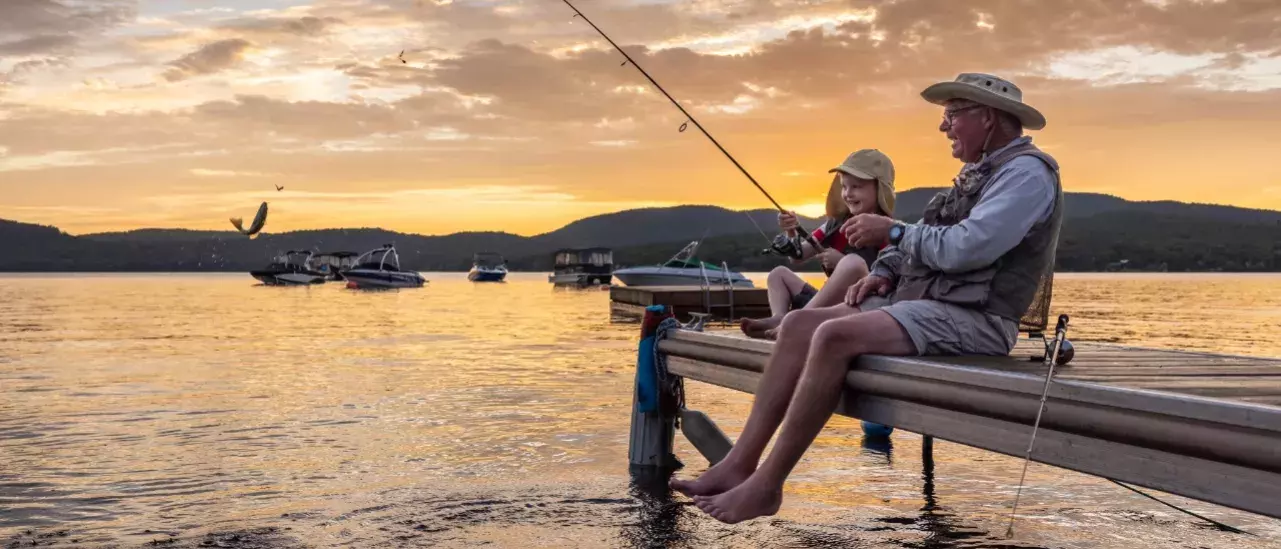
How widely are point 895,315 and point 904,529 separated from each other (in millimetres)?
2157

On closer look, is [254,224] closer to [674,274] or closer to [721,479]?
[674,274]

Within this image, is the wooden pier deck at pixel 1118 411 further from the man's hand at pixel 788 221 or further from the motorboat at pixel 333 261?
the motorboat at pixel 333 261

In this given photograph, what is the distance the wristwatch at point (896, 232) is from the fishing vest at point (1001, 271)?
5.3 inches

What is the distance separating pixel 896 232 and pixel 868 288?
61 centimetres

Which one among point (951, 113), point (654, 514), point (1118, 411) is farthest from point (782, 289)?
point (1118, 411)

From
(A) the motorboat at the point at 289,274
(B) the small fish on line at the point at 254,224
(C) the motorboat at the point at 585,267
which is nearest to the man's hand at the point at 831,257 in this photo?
(B) the small fish on line at the point at 254,224

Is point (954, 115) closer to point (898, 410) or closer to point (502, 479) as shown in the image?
point (898, 410)

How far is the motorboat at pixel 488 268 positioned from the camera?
11956 cm

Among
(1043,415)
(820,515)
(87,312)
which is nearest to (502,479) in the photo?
(820,515)

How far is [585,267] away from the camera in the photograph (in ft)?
335

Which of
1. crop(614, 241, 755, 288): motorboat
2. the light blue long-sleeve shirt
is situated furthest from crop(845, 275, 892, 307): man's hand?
crop(614, 241, 755, 288): motorboat

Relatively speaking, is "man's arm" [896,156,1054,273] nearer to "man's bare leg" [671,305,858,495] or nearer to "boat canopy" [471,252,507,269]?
"man's bare leg" [671,305,858,495]

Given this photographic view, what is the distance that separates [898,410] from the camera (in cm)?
473

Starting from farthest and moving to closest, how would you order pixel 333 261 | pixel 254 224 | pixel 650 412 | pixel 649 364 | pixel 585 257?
pixel 333 261, pixel 585 257, pixel 254 224, pixel 650 412, pixel 649 364
